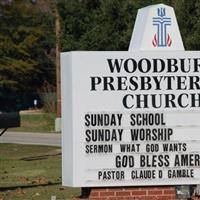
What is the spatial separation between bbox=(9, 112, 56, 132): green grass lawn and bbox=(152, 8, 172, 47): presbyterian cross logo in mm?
27624

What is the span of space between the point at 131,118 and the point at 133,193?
1138mm

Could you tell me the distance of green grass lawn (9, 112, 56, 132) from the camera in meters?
40.8

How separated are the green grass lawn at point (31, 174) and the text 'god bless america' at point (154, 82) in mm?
3226

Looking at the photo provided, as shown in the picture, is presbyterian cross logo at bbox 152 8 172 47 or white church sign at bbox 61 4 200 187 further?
presbyterian cross logo at bbox 152 8 172 47

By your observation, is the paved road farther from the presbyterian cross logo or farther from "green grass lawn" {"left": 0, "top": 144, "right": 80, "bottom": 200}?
the presbyterian cross logo

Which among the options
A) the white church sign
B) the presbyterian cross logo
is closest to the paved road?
the presbyterian cross logo

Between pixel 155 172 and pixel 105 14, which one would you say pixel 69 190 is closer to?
pixel 155 172

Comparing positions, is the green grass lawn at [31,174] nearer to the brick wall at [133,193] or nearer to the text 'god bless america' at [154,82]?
the brick wall at [133,193]

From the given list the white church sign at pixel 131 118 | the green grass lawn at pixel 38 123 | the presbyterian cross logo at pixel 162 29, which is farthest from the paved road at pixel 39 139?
the white church sign at pixel 131 118

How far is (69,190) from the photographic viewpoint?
15969 millimetres

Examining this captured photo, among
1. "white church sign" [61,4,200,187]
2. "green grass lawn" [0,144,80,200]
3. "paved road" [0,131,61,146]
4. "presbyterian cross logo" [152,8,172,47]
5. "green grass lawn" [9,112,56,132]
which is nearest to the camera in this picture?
"white church sign" [61,4,200,187]

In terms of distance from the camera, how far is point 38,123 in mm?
49750

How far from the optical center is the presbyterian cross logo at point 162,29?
1247 cm

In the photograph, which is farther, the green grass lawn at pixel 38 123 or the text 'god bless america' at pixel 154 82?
the green grass lawn at pixel 38 123
